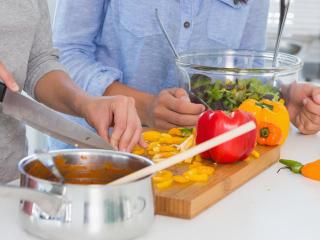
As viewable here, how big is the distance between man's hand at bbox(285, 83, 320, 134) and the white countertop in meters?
0.41

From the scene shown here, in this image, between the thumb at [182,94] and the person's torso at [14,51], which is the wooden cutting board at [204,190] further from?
the person's torso at [14,51]

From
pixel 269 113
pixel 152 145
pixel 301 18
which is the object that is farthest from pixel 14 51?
pixel 301 18

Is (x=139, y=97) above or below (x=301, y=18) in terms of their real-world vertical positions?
above

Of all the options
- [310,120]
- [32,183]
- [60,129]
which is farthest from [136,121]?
[310,120]

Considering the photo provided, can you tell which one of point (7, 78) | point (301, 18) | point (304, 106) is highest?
point (7, 78)

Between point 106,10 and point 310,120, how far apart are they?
62 centimetres

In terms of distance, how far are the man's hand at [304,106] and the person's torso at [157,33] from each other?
0.30 meters

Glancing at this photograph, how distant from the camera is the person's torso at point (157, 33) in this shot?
73.9 inches

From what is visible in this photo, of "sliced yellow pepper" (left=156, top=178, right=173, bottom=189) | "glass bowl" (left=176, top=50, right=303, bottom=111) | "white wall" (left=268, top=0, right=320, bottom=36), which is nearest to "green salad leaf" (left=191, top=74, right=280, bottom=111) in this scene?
"glass bowl" (left=176, top=50, right=303, bottom=111)

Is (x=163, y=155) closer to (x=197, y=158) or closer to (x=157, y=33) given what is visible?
(x=197, y=158)

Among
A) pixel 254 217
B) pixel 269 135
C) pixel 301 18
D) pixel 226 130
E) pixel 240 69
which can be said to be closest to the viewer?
pixel 254 217

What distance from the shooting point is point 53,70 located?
1.60 m

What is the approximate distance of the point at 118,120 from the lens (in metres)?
1.36

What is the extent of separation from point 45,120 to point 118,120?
0.15m
